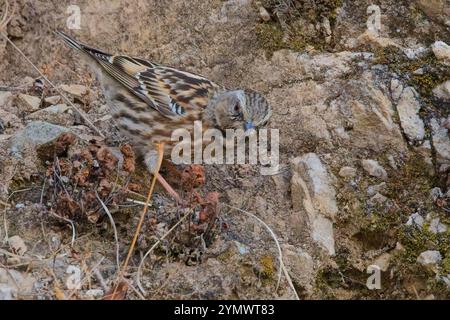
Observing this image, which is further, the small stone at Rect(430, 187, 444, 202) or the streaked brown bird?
the streaked brown bird

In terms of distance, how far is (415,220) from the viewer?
4953mm

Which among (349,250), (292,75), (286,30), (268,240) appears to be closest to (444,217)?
(349,250)

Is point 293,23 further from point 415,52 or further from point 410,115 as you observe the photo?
point 410,115

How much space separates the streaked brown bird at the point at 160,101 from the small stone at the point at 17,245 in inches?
39.8

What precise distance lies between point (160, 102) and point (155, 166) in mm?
538

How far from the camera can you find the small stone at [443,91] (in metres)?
5.51

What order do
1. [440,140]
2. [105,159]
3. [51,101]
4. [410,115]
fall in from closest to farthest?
[105,159] → [440,140] → [410,115] → [51,101]

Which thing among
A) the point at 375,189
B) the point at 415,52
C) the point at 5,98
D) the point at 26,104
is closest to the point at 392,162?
the point at 375,189

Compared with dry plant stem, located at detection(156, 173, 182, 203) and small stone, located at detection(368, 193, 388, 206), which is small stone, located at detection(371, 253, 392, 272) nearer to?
small stone, located at detection(368, 193, 388, 206)

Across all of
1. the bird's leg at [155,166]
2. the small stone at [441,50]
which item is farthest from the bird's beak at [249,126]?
the small stone at [441,50]

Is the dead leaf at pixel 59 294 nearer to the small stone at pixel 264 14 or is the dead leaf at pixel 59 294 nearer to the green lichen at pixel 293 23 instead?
the green lichen at pixel 293 23

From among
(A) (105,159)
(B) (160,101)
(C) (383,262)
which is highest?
(A) (105,159)

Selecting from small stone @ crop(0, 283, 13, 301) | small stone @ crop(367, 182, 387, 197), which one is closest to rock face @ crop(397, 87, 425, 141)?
small stone @ crop(367, 182, 387, 197)

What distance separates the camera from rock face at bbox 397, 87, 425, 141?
5371 mm
